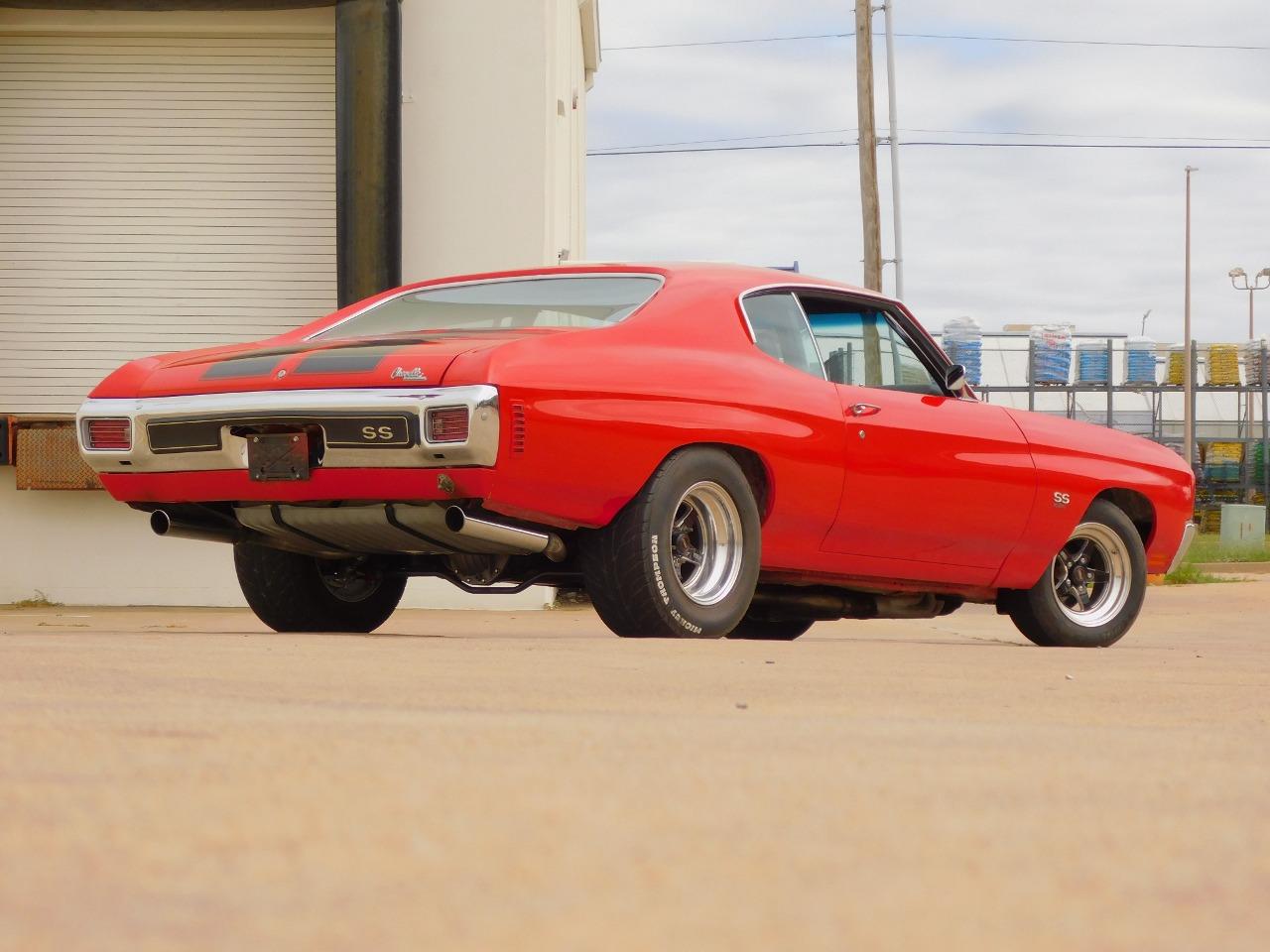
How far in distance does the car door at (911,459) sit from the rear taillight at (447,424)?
1631 mm

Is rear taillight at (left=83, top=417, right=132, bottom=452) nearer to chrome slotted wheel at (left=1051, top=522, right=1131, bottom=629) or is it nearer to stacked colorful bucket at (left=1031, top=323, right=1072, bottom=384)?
chrome slotted wheel at (left=1051, top=522, right=1131, bottom=629)

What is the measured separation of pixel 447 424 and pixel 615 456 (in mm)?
542

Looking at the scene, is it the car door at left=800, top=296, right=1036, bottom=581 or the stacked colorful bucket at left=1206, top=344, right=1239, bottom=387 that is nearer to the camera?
the car door at left=800, top=296, right=1036, bottom=581

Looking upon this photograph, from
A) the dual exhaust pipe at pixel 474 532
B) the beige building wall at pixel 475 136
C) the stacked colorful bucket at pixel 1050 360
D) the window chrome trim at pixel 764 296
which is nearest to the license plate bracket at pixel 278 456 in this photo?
the dual exhaust pipe at pixel 474 532

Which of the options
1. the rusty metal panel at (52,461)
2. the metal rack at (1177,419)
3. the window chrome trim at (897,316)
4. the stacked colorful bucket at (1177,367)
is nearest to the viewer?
the window chrome trim at (897,316)

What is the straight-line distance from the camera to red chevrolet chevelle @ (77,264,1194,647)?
5.18 m

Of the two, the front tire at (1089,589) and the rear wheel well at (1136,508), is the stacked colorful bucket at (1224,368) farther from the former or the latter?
the front tire at (1089,589)

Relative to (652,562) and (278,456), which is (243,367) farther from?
(652,562)

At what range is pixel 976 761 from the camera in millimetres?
2357

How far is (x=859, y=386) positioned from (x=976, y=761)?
4068 mm

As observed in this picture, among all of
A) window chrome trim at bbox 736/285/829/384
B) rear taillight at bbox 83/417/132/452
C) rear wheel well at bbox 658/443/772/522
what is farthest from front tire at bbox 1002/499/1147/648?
rear taillight at bbox 83/417/132/452

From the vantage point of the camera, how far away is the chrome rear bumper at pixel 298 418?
4988 mm

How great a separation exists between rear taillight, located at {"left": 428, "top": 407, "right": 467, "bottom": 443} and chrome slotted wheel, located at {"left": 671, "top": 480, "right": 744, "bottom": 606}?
0.94 metres

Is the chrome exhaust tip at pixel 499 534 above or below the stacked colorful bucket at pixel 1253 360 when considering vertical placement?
below
